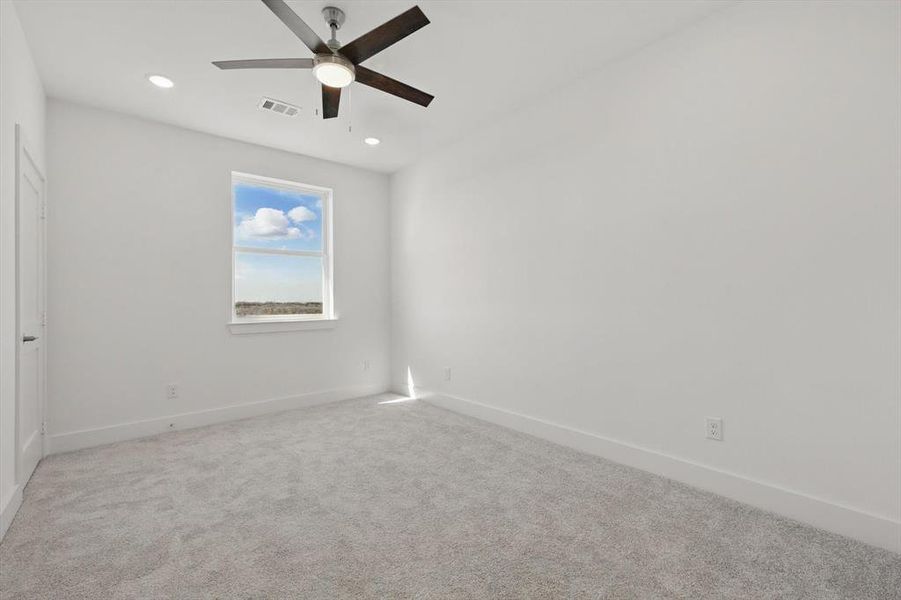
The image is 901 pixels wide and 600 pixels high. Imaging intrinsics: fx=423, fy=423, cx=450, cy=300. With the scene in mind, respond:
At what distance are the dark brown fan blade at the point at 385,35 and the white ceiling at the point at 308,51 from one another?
0.27 metres

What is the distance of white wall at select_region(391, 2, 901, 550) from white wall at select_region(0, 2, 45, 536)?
10.0ft

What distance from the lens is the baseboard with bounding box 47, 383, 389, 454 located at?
3168mm

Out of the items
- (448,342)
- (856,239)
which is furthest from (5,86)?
(856,239)

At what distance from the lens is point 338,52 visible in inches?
85.3

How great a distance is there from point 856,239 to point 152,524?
141 inches

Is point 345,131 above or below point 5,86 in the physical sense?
above

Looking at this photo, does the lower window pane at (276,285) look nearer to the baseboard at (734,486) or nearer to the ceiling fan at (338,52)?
the ceiling fan at (338,52)

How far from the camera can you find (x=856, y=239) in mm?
1910

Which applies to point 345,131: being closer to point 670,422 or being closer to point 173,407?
point 173,407

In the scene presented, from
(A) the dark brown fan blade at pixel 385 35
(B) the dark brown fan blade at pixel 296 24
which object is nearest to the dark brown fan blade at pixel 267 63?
(B) the dark brown fan blade at pixel 296 24

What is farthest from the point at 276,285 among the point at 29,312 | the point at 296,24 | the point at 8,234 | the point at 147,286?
the point at 296,24

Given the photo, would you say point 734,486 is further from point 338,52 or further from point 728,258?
point 338,52

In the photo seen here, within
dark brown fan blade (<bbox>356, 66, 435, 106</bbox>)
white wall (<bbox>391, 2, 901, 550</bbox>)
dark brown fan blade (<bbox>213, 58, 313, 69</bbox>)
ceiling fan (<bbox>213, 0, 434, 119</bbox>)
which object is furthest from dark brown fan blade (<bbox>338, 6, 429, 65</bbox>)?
white wall (<bbox>391, 2, 901, 550</bbox>)

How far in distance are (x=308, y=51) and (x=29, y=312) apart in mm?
2345
